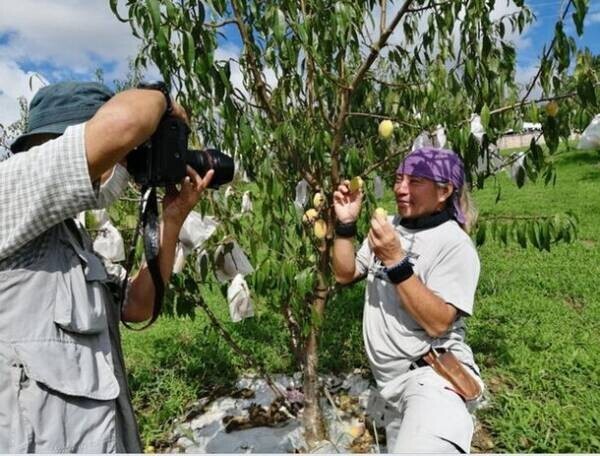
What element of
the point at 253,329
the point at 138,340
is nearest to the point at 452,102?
the point at 253,329

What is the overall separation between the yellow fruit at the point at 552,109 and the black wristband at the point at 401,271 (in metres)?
0.74

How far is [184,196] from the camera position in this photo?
1411mm

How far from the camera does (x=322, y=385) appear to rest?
2953 mm

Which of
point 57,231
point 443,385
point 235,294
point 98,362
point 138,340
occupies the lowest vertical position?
point 138,340

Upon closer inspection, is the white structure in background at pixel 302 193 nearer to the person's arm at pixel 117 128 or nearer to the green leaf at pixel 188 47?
the green leaf at pixel 188 47

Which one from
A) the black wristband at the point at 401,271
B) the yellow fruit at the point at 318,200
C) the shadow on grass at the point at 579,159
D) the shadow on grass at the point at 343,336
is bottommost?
the shadow on grass at the point at 343,336

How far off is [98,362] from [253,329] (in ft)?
9.20

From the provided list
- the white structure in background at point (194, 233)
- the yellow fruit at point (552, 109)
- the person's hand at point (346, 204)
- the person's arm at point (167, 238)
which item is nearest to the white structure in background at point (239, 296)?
the white structure in background at point (194, 233)

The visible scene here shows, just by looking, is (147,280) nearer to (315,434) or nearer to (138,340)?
(315,434)

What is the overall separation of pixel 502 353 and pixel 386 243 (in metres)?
2.11

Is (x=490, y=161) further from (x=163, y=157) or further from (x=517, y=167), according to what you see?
(x=163, y=157)

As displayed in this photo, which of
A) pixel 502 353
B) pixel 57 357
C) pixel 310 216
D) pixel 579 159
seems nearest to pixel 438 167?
pixel 310 216

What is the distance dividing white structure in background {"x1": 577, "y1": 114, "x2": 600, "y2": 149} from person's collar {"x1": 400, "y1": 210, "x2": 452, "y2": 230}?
563 millimetres

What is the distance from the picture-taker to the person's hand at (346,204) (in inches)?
75.6
